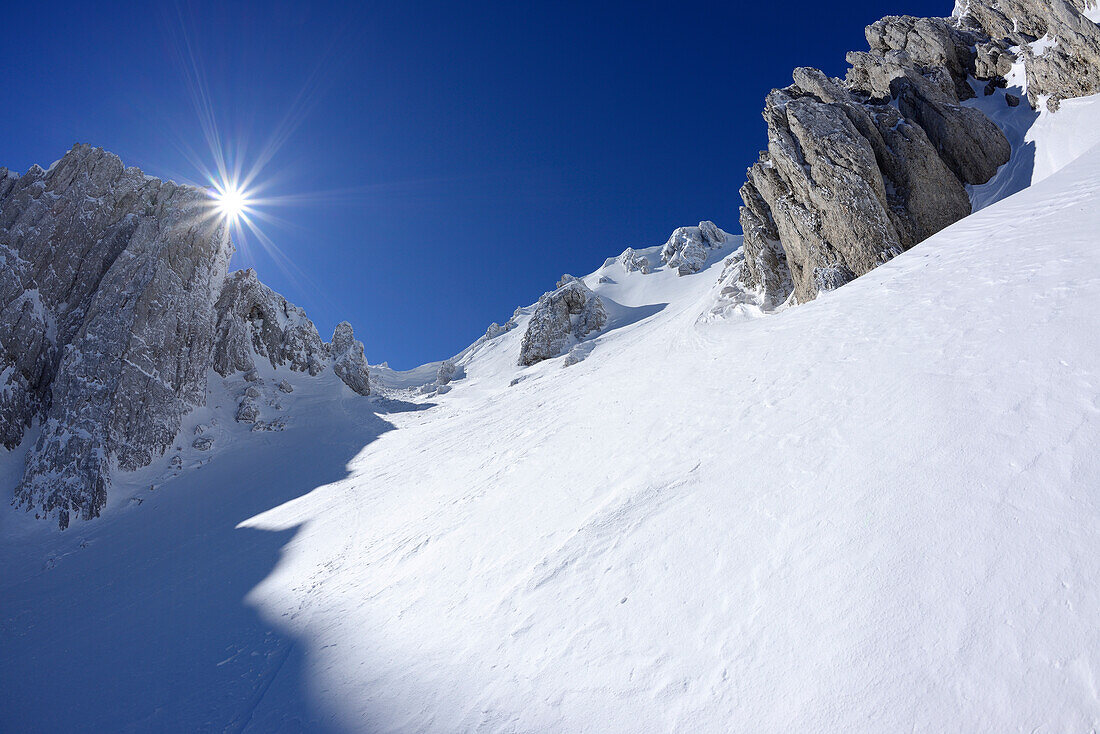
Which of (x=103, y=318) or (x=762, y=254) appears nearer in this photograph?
(x=762, y=254)

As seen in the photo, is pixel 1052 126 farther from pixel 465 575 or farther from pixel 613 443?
pixel 465 575

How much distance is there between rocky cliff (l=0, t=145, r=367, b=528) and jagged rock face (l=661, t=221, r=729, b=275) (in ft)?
216

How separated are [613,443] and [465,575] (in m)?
4.81

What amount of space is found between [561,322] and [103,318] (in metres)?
42.0

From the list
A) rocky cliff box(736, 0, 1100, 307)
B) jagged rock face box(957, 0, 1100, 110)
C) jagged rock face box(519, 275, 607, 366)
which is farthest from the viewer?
jagged rock face box(519, 275, 607, 366)

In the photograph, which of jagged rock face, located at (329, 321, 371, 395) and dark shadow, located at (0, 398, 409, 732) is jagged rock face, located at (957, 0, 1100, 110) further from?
jagged rock face, located at (329, 321, 371, 395)

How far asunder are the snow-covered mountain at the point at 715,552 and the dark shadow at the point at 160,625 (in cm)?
9

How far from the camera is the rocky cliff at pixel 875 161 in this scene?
23188 mm

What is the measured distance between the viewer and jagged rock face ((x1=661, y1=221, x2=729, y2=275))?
8244cm

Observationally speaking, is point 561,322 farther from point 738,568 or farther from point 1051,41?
point 738,568

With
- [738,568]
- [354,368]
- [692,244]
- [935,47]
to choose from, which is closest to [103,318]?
[354,368]

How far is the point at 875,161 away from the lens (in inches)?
954

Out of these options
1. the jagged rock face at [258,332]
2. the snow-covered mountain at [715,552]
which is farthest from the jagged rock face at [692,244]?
the jagged rock face at [258,332]

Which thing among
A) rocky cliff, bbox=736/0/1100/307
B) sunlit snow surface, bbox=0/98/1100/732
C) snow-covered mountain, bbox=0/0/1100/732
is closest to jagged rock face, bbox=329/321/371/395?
snow-covered mountain, bbox=0/0/1100/732
